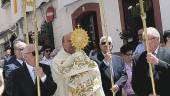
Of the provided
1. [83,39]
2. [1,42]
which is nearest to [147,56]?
[83,39]

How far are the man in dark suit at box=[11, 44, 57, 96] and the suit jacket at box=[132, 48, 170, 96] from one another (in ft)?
3.57

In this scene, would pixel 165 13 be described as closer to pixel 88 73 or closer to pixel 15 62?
pixel 15 62

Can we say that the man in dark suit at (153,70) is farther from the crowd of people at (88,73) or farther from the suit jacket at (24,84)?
the suit jacket at (24,84)

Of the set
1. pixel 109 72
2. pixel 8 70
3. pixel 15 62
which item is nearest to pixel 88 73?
pixel 109 72

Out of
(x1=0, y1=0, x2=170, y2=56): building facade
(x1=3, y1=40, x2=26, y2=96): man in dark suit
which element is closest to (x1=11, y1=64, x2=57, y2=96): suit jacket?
(x1=3, y1=40, x2=26, y2=96): man in dark suit

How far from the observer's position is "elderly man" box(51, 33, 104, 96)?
7773mm

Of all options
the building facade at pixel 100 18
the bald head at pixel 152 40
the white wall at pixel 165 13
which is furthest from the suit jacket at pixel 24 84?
the white wall at pixel 165 13

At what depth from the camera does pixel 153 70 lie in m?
7.18

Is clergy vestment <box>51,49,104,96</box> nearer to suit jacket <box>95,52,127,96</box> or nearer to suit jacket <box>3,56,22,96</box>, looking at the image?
suit jacket <box>3,56,22,96</box>

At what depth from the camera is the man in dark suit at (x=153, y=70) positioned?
7.07m

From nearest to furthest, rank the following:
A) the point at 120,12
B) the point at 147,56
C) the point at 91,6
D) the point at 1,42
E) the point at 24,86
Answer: the point at 147,56 → the point at 24,86 → the point at 120,12 → the point at 91,6 → the point at 1,42

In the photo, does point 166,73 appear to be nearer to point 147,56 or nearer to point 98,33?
point 147,56

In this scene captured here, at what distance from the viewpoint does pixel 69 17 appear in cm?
1728

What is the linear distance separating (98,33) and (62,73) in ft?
25.5
